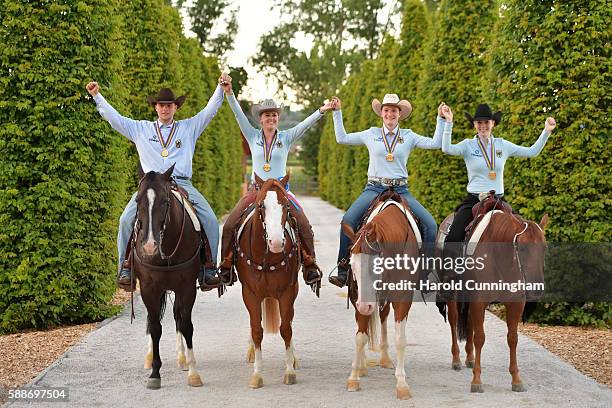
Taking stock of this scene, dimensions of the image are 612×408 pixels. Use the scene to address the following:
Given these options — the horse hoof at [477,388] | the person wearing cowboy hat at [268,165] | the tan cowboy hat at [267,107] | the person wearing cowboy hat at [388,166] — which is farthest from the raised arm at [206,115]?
the horse hoof at [477,388]

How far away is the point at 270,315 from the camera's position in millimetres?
8289

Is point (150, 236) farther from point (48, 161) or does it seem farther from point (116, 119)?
point (48, 161)

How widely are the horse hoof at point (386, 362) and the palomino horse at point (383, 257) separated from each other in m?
0.69

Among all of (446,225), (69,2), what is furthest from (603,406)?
(69,2)

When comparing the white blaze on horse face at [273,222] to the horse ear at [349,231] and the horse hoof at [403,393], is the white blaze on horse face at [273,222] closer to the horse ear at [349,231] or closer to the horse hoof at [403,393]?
the horse ear at [349,231]

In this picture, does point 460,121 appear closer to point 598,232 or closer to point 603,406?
point 598,232

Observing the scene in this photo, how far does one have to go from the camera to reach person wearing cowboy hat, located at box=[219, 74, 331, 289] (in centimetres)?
805

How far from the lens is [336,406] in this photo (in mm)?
6848

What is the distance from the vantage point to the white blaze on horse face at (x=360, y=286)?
23.5 ft

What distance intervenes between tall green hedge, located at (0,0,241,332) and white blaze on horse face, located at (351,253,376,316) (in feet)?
15.0

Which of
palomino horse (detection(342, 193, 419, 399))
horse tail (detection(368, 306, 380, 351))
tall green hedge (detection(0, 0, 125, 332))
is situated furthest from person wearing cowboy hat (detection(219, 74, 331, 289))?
tall green hedge (detection(0, 0, 125, 332))

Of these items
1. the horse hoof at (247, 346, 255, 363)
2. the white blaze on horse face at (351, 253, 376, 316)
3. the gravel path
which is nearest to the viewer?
the gravel path

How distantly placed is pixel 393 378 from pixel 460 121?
7.94m

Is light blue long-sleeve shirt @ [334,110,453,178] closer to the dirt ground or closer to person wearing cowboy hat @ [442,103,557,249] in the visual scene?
person wearing cowboy hat @ [442,103,557,249]
